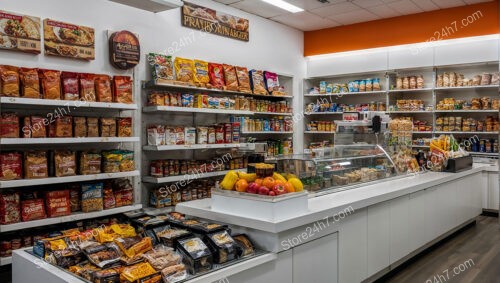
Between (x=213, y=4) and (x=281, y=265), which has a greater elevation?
(x=213, y=4)

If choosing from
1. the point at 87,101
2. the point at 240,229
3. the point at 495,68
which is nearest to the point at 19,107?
the point at 87,101

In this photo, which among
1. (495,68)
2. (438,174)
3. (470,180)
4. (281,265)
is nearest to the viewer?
(281,265)

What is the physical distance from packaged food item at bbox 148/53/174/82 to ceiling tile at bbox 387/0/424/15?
146 inches

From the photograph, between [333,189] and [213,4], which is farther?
[213,4]

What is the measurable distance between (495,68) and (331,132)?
2.92 metres

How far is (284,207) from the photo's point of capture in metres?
2.47

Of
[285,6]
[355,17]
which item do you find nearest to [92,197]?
[285,6]

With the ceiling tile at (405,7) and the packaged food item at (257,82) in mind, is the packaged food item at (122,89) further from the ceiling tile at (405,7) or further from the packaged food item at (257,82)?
the ceiling tile at (405,7)

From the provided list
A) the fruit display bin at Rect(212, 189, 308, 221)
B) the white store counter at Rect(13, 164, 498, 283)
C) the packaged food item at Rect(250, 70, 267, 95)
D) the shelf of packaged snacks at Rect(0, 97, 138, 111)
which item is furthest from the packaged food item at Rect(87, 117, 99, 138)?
the packaged food item at Rect(250, 70, 267, 95)

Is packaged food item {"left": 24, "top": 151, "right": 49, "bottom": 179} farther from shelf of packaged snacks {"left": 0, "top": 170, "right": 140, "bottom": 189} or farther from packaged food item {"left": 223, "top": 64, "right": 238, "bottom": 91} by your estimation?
packaged food item {"left": 223, "top": 64, "right": 238, "bottom": 91}

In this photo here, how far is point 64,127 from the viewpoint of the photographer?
12.6 feet

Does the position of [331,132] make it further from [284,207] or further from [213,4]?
[284,207]

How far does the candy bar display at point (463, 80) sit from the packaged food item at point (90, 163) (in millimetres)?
5511

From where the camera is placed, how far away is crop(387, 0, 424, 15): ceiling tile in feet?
20.8
